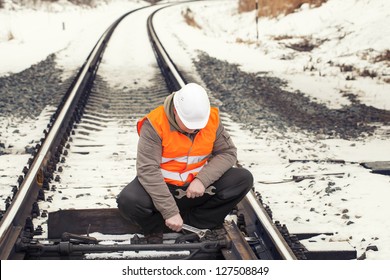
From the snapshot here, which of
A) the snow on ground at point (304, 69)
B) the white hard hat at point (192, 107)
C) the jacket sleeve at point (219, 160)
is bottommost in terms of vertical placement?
the snow on ground at point (304, 69)

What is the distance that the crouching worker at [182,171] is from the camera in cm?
420

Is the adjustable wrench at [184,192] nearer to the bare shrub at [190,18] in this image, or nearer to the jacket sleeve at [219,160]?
the jacket sleeve at [219,160]

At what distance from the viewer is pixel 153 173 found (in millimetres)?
4344

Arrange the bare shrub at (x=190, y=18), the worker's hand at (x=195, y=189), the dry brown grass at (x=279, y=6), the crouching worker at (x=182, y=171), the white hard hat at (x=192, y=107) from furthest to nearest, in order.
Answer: the bare shrub at (x=190, y=18), the dry brown grass at (x=279, y=6), the worker's hand at (x=195, y=189), the crouching worker at (x=182, y=171), the white hard hat at (x=192, y=107)

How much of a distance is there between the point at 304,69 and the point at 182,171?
32.4ft

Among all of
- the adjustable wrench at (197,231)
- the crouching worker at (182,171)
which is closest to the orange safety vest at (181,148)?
the crouching worker at (182,171)

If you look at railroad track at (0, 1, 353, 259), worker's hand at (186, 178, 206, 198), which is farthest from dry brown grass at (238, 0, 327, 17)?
worker's hand at (186, 178, 206, 198)

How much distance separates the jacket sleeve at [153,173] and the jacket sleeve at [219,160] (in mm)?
302

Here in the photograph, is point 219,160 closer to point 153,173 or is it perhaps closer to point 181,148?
point 181,148

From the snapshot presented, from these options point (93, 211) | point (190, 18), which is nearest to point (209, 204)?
point (93, 211)

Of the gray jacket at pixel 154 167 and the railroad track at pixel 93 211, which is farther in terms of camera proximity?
the gray jacket at pixel 154 167

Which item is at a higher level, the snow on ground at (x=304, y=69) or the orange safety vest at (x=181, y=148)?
the orange safety vest at (x=181, y=148)

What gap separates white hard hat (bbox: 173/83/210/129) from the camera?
409 centimetres
